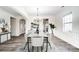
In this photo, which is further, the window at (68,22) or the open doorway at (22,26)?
the open doorway at (22,26)

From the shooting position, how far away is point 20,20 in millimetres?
7859

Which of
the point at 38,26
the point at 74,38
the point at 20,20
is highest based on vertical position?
the point at 20,20

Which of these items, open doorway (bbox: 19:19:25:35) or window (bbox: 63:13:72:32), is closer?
window (bbox: 63:13:72:32)

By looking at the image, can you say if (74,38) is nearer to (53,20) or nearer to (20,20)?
(53,20)

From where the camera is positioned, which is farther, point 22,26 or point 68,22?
point 22,26

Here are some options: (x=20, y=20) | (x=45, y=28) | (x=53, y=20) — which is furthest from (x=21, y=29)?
(x=53, y=20)

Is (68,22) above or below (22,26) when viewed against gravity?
above
